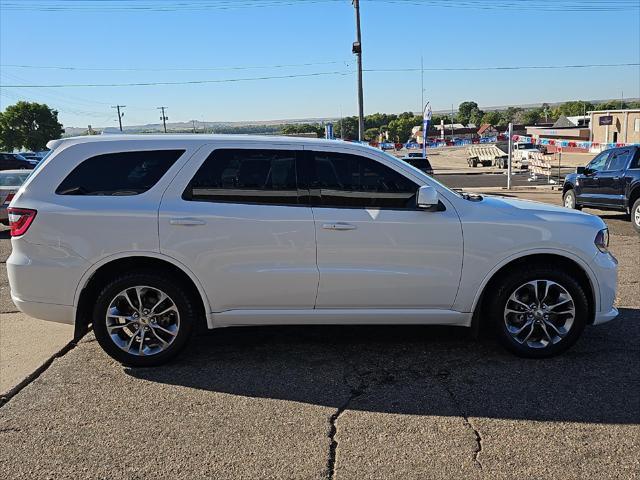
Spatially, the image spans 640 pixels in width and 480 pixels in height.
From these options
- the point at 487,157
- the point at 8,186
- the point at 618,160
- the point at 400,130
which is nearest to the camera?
the point at 8,186

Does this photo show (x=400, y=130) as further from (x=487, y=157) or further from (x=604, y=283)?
(x=604, y=283)

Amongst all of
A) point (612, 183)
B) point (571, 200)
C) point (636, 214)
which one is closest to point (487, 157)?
point (571, 200)

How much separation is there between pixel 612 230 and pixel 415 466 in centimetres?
1025

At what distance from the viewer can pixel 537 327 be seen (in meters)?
4.61

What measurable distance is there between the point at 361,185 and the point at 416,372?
1.52 m

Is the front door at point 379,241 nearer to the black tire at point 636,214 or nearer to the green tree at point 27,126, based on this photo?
the black tire at point 636,214

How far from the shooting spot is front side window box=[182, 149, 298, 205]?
4.48 meters

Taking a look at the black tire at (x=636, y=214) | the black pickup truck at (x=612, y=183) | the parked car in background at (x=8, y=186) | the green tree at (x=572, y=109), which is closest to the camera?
the black tire at (x=636, y=214)

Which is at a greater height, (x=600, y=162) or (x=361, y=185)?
(x=361, y=185)

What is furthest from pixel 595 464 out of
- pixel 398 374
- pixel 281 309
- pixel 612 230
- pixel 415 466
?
pixel 612 230

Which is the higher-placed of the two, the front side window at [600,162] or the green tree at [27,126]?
the green tree at [27,126]

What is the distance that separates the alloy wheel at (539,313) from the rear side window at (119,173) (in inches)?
116

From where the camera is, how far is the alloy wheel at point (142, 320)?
4461 mm

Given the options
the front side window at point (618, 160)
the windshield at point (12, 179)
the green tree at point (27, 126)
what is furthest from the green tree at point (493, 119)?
the windshield at point (12, 179)
